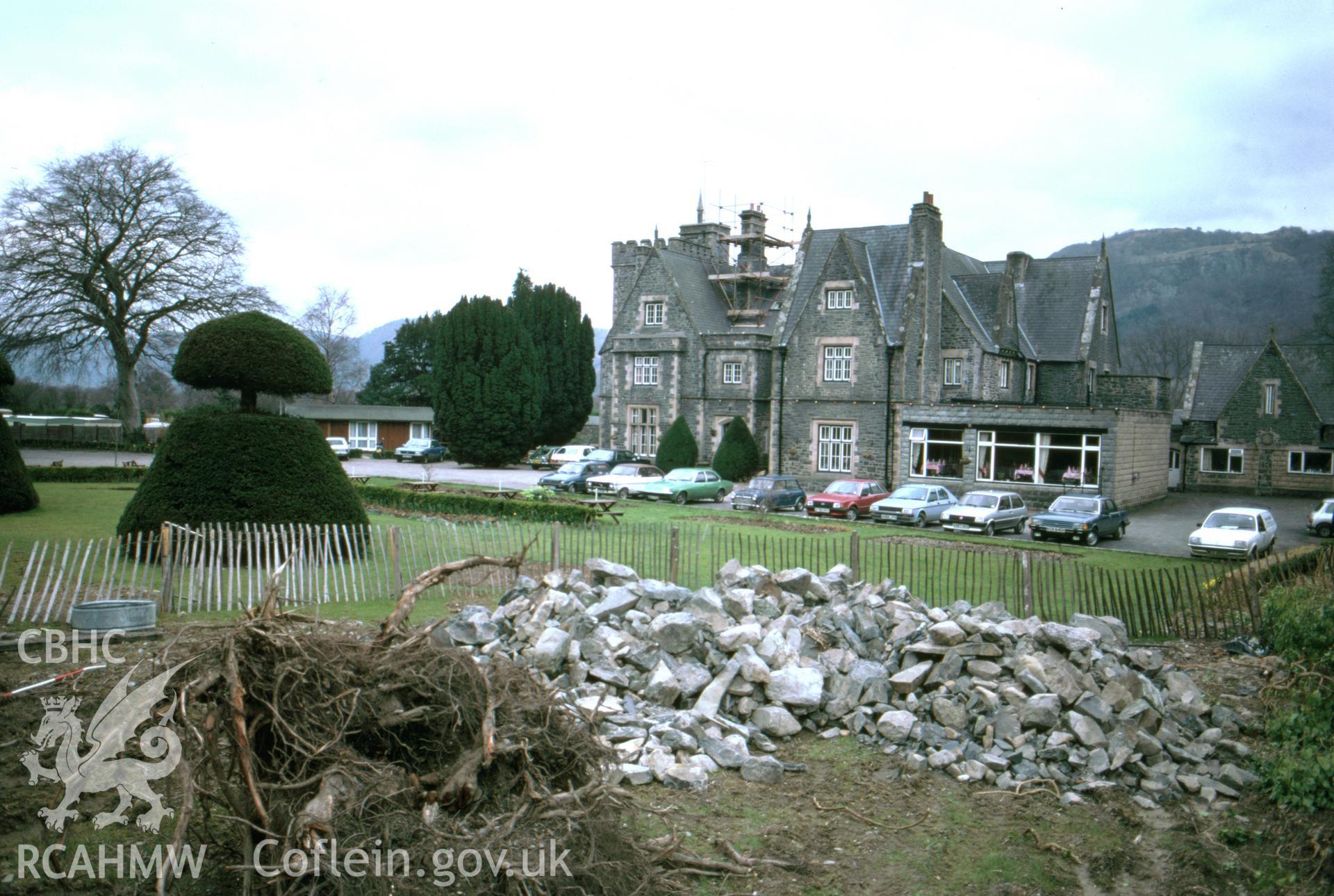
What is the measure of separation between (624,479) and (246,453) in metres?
20.9

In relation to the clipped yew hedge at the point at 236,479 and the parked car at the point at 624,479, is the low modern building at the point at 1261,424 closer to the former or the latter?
the parked car at the point at 624,479

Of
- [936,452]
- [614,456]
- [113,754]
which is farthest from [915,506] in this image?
[113,754]

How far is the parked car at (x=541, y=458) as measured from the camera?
53.8 m

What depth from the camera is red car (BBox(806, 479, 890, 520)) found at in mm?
32969

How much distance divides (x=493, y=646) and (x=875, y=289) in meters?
35.3

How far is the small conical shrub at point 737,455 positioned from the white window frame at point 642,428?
5.35m

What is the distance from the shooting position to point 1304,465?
4484 centimetres

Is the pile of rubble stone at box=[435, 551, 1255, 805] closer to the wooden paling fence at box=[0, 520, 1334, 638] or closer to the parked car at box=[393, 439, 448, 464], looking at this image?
the wooden paling fence at box=[0, 520, 1334, 638]

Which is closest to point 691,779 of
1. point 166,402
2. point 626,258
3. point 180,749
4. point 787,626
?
point 787,626

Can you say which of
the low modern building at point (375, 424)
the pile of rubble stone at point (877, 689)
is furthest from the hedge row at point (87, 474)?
the pile of rubble stone at point (877, 689)

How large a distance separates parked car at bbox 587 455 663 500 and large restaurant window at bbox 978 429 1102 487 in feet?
45.1

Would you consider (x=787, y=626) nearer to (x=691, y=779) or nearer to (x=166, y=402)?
(x=691, y=779)

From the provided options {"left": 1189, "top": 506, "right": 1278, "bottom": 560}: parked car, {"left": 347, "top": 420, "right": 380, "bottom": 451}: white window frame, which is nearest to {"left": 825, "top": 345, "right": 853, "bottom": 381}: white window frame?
{"left": 1189, "top": 506, "right": 1278, "bottom": 560}: parked car

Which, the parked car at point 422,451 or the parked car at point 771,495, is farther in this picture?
the parked car at point 422,451
